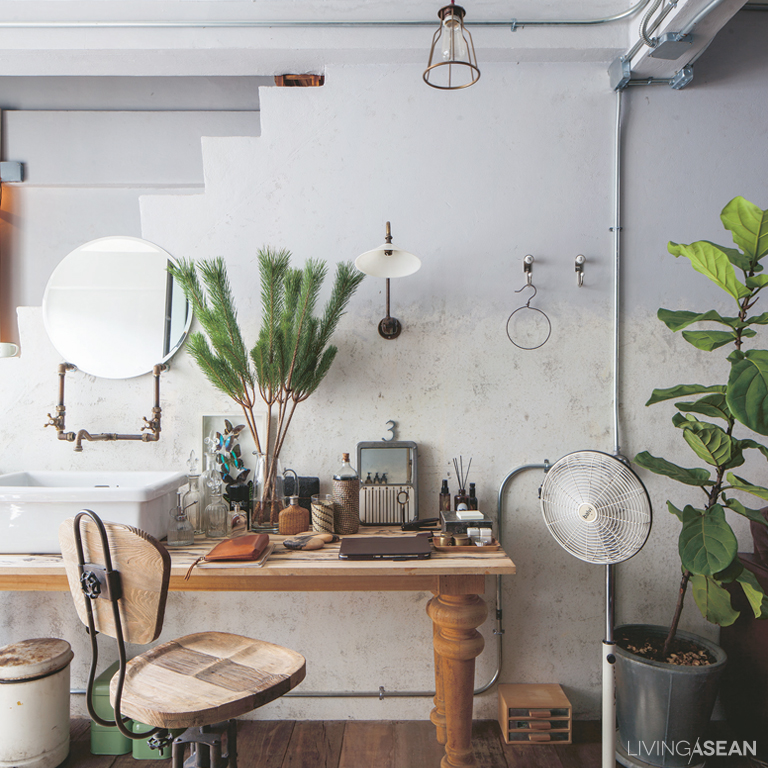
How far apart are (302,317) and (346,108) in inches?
40.6

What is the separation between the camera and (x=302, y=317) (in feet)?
7.67

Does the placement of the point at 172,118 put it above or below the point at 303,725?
above

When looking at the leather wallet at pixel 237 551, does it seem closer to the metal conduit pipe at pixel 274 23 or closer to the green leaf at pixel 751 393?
the green leaf at pixel 751 393

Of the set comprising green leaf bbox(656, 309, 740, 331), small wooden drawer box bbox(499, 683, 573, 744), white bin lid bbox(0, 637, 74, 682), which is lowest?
small wooden drawer box bbox(499, 683, 573, 744)

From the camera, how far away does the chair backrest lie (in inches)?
53.8

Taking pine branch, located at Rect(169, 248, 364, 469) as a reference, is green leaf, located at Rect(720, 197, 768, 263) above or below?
above

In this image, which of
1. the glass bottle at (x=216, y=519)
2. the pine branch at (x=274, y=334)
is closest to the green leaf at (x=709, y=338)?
the pine branch at (x=274, y=334)

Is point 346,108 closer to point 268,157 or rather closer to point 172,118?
point 268,157

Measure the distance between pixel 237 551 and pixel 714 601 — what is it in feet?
5.48

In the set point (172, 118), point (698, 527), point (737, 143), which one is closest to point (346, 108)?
point (172, 118)

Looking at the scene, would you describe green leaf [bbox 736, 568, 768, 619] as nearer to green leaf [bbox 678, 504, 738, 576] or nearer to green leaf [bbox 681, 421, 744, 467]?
green leaf [bbox 678, 504, 738, 576]

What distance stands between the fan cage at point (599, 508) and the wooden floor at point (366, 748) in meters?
0.95

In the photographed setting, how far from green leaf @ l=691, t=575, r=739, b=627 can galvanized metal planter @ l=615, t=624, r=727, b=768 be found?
23cm

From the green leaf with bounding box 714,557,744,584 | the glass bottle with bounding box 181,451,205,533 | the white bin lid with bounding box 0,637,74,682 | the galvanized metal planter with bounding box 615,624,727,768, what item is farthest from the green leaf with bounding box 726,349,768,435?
the white bin lid with bounding box 0,637,74,682
